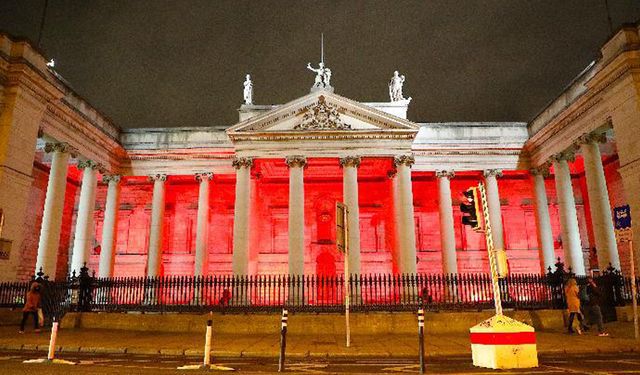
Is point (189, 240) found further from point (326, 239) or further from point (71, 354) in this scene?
point (71, 354)

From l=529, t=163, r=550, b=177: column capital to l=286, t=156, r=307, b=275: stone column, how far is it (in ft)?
50.3

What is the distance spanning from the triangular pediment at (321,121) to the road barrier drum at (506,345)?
19570 mm

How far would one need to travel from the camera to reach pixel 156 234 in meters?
28.9

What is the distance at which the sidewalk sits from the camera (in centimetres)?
1074

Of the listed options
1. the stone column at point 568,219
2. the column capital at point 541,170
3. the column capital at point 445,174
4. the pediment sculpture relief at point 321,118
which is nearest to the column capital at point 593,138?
the stone column at point 568,219

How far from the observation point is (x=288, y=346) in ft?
39.3

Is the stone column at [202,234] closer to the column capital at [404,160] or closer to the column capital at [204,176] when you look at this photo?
the column capital at [204,176]

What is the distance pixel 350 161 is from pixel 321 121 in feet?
10.1

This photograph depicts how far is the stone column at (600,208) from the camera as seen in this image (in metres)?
21.5

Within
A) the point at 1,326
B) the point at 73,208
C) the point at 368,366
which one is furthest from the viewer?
the point at 73,208

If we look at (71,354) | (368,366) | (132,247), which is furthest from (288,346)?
(132,247)

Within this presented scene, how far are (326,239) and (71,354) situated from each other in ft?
79.9

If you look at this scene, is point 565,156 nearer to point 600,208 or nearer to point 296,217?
point 600,208

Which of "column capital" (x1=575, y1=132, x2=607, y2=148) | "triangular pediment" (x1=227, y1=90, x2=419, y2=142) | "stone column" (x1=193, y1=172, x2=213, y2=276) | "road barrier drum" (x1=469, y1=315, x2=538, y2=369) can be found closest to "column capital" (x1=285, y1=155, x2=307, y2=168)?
"triangular pediment" (x1=227, y1=90, x2=419, y2=142)
